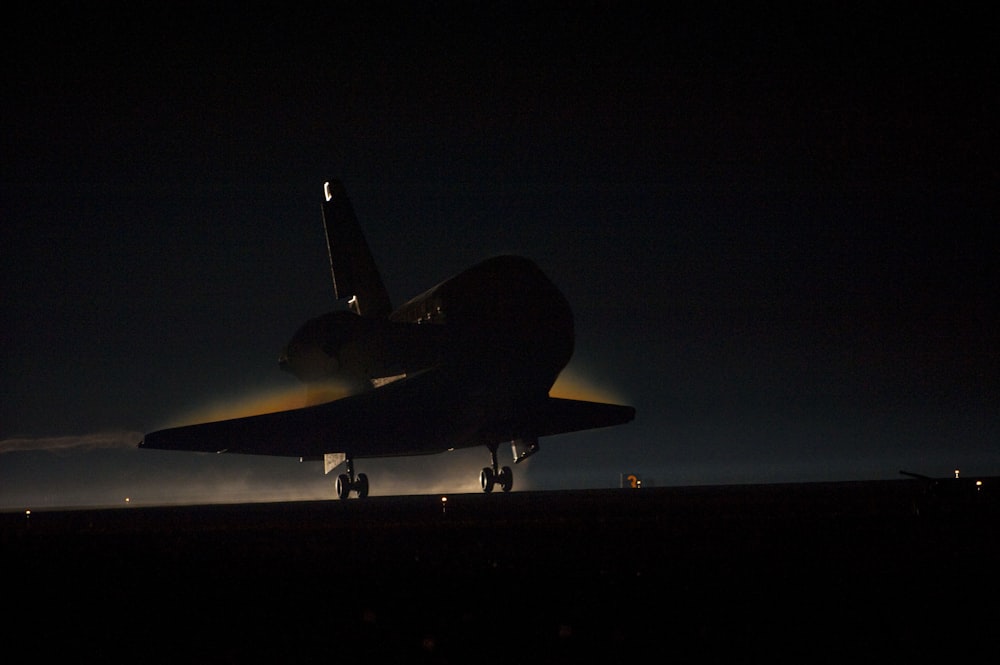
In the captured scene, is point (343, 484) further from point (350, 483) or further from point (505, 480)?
point (505, 480)

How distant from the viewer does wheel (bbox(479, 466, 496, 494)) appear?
40.6 meters

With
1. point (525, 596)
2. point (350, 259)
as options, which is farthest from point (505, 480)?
point (525, 596)

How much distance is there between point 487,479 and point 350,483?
5407mm

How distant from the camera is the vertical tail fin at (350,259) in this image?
4547 cm

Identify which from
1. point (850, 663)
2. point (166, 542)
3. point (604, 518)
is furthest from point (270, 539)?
point (850, 663)

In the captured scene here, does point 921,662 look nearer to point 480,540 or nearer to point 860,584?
point 860,584

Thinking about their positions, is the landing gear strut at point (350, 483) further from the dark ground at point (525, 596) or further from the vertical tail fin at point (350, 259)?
the dark ground at point (525, 596)

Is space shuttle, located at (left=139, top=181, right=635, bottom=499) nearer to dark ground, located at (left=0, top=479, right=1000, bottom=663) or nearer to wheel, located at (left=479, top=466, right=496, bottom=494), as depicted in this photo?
wheel, located at (left=479, top=466, right=496, bottom=494)

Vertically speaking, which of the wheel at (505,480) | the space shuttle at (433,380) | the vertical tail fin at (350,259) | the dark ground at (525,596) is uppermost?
the vertical tail fin at (350,259)

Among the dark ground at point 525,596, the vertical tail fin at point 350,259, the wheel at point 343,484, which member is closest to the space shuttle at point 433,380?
the wheel at point 343,484

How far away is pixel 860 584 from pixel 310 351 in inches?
1250

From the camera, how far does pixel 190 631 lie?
718cm

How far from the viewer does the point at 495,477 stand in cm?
4059

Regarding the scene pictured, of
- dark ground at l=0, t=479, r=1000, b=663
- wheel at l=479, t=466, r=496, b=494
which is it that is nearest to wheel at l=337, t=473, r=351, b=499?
wheel at l=479, t=466, r=496, b=494
